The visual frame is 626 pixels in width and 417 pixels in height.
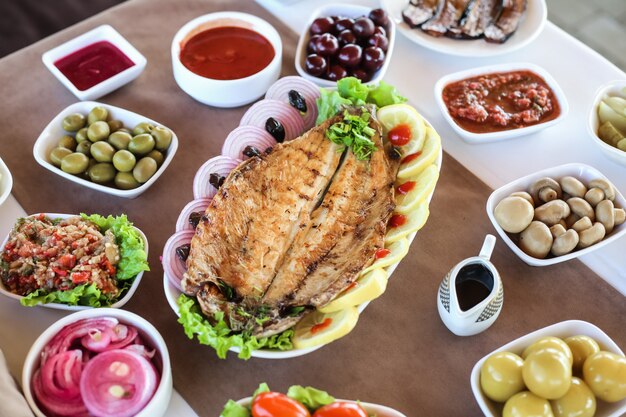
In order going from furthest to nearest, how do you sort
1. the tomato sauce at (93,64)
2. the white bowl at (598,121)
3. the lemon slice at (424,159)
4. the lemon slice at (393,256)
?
the tomato sauce at (93,64) < the white bowl at (598,121) < the lemon slice at (424,159) < the lemon slice at (393,256)

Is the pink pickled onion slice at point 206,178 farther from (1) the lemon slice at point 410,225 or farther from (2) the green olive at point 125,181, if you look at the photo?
(1) the lemon slice at point 410,225

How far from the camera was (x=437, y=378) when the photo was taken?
2.17 metres

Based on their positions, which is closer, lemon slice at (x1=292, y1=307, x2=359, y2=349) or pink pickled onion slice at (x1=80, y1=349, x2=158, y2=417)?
pink pickled onion slice at (x1=80, y1=349, x2=158, y2=417)

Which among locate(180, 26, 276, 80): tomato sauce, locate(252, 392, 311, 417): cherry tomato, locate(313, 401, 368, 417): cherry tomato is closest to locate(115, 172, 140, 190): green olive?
locate(180, 26, 276, 80): tomato sauce

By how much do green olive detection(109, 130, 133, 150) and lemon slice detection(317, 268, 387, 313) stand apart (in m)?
1.09

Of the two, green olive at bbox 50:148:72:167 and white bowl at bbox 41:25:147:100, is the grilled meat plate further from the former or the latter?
white bowl at bbox 41:25:147:100

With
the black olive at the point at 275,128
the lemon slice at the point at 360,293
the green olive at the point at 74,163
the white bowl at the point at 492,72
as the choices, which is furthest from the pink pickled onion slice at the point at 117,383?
the white bowl at the point at 492,72

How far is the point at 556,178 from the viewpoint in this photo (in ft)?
8.13

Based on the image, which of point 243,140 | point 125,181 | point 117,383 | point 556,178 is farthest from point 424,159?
point 117,383

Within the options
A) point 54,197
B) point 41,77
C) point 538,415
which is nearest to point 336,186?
point 538,415

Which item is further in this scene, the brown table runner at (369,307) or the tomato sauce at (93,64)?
the tomato sauce at (93,64)

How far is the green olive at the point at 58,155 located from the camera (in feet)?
8.22

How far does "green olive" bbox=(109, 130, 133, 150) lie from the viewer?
2535 millimetres

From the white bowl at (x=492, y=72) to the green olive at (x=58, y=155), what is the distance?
158 cm
